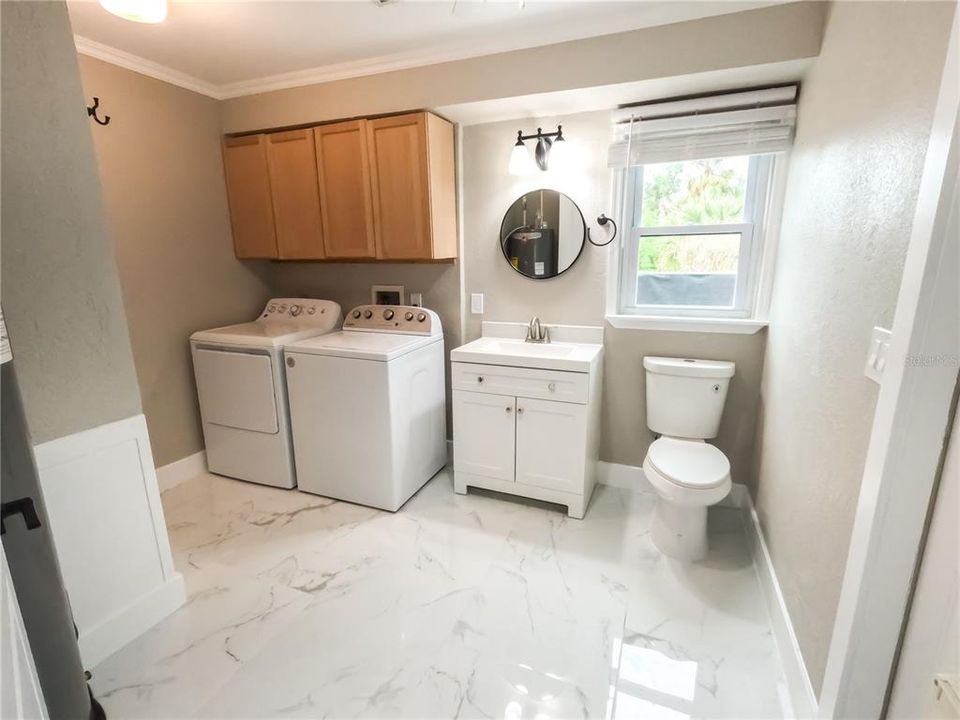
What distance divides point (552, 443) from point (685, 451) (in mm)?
623

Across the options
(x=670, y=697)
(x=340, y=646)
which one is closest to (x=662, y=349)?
(x=670, y=697)

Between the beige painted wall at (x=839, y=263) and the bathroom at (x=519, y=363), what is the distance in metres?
0.01

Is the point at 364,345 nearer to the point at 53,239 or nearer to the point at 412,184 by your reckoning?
the point at 412,184

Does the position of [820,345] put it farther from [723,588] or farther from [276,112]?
[276,112]

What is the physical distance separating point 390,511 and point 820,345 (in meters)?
2.04

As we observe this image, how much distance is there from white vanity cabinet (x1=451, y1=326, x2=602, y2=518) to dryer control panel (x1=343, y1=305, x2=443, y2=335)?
369 mm

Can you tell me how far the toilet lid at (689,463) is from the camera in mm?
1890

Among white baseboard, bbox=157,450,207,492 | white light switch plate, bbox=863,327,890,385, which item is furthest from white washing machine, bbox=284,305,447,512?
white light switch plate, bbox=863,327,890,385

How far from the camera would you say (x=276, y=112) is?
2641mm

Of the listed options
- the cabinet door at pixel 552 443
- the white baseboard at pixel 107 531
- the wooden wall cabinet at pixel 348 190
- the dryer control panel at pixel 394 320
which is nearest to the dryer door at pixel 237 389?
the dryer control panel at pixel 394 320

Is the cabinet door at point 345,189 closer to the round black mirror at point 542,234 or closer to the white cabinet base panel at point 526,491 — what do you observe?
the round black mirror at point 542,234

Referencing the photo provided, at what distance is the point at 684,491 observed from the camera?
1.88 metres

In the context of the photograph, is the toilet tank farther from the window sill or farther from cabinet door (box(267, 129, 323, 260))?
cabinet door (box(267, 129, 323, 260))

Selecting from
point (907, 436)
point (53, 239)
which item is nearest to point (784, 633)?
point (907, 436)
